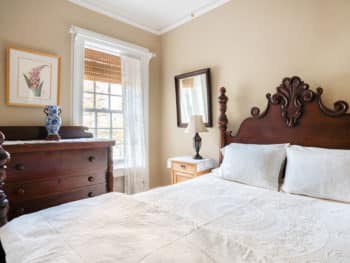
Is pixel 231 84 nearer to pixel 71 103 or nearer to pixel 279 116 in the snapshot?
pixel 279 116

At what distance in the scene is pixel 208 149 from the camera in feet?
9.78

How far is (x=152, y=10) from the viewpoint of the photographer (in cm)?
297

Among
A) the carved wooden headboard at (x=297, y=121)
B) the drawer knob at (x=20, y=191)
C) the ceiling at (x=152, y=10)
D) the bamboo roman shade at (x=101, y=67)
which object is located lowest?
the drawer knob at (x=20, y=191)

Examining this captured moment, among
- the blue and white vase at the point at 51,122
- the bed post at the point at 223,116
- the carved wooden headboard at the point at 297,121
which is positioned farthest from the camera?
the bed post at the point at 223,116

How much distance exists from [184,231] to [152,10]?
2.89m

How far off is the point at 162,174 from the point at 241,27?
243cm

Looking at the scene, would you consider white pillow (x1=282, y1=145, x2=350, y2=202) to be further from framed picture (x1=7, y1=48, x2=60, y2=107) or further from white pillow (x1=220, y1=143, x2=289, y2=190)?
framed picture (x1=7, y1=48, x2=60, y2=107)

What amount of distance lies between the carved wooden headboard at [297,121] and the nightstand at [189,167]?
1.67ft

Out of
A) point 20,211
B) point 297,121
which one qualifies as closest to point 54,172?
point 20,211

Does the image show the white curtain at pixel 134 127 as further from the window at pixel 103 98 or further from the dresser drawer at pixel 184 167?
the dresser drawer at pixel 184 167

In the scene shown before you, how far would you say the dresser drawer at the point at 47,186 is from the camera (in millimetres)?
1791

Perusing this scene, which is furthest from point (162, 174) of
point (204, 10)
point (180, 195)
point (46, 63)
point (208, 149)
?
point (204, 10)

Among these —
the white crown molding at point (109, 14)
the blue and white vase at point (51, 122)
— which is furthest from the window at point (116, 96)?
the blue and white vase at point (51, 122)

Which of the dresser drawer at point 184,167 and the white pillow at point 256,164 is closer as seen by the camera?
the white pillow at point 256,164
